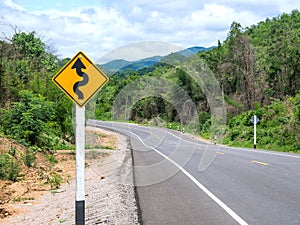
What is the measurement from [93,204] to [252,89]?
39.7 meters

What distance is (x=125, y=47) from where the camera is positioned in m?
12.1

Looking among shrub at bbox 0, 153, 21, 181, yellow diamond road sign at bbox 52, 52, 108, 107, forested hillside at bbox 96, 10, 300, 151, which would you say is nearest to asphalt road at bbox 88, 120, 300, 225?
yellow diamond road sign at bbox 52, 52, 108, 107

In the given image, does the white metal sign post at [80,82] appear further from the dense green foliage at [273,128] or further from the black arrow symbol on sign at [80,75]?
the dense green foliage at [273,128]

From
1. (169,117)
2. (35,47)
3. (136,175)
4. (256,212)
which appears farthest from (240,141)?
(256,212)

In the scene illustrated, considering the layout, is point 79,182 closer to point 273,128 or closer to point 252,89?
point 273,128

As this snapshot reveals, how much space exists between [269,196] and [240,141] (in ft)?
89.1

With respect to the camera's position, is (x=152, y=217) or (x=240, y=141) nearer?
(x=152, y=217)

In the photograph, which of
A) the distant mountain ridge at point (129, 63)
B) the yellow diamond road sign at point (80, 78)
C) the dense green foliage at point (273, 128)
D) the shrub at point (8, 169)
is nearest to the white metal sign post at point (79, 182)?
the yellow diamond road sign at point (80, 78)

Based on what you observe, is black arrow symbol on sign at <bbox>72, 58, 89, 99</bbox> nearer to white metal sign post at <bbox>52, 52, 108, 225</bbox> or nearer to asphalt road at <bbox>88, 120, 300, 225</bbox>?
white metal sign post at <bbox>52, 52, 108, 225</bbox>

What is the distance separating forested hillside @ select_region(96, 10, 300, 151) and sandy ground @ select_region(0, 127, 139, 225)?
5.99m

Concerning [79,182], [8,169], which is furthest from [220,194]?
[8,169]

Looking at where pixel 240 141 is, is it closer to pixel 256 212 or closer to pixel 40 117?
pixel 40 117

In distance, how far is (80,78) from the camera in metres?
6.25

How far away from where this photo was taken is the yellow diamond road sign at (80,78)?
6215 mm
